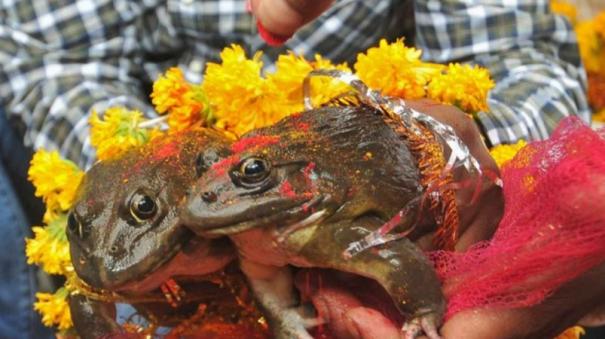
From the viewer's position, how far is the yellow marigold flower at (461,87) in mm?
726

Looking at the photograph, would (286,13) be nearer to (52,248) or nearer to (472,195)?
(472,195)

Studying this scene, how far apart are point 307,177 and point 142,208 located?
109 millimetres

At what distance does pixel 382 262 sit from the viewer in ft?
1.67

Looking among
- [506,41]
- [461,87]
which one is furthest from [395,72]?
[506,41]

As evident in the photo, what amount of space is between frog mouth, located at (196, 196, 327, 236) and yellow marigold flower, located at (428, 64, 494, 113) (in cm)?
25

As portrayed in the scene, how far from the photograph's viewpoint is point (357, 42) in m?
1.12

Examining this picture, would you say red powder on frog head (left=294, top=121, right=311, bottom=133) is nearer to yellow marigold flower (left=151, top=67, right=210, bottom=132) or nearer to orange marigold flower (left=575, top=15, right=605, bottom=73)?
yellow marigold flower (left=151, top=67, right=210, bottom=132)

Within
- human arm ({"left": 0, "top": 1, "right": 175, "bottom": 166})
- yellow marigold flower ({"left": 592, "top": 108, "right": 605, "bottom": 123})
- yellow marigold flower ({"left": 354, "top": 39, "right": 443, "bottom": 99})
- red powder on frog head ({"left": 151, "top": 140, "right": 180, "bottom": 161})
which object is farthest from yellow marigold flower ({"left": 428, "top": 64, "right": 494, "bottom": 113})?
yellow marigold flower ({"left": 592, "top": 108, "right": 605, "bottom": 123})

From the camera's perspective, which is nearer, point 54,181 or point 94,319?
point 94,319

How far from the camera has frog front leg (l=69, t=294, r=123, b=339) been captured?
2.01 ft

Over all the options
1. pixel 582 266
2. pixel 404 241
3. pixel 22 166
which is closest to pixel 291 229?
pixel 404 241

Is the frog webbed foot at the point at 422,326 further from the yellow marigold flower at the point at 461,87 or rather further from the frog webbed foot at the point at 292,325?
the yellow marigold flower at the point at 461,87

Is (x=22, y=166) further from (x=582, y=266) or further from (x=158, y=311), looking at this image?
(x=582, y=266)

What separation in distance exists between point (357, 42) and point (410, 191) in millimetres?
614
